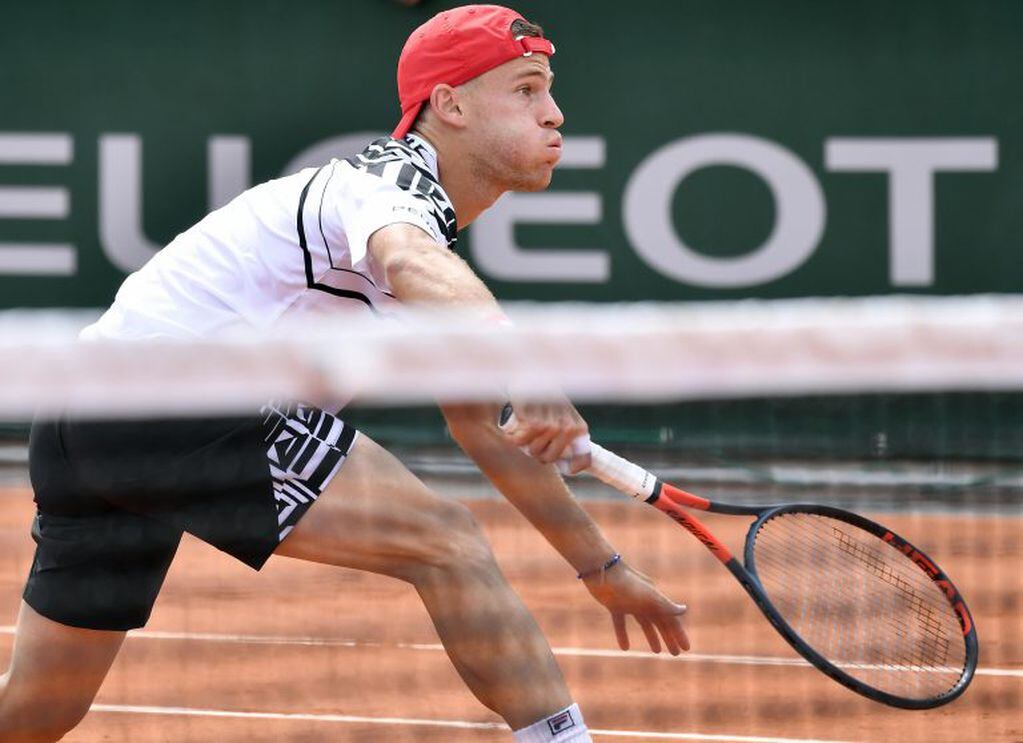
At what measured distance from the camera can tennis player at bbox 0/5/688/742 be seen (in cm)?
261

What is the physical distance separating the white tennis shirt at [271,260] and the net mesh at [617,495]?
4.9 inches

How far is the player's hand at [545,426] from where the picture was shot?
2406mm

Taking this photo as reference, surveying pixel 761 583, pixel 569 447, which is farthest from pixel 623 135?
pixel 569 447

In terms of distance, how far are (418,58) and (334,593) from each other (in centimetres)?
237

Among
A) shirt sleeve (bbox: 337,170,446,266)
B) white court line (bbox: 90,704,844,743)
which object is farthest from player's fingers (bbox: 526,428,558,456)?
white court line (bbox: 90,704,844,743)

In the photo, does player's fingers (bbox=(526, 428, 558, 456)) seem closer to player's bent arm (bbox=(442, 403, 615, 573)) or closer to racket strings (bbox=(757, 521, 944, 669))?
player's bent arm (bbox=(442, 403, 615, 573))

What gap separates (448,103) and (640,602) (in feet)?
2.82

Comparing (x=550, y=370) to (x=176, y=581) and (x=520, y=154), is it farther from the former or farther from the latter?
(x=176, y=581)

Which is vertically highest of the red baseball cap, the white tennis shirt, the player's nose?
the red baseball cap

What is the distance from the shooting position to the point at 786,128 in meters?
8.00

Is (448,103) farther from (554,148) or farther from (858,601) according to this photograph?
(858,601)

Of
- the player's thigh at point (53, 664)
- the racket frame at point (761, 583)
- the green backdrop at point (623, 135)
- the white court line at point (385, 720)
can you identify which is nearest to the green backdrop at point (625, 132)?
the green backdrop at point (623, 135)

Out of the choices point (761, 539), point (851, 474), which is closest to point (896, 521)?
point (851, 474)

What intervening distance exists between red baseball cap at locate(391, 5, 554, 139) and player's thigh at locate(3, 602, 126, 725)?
95cm
